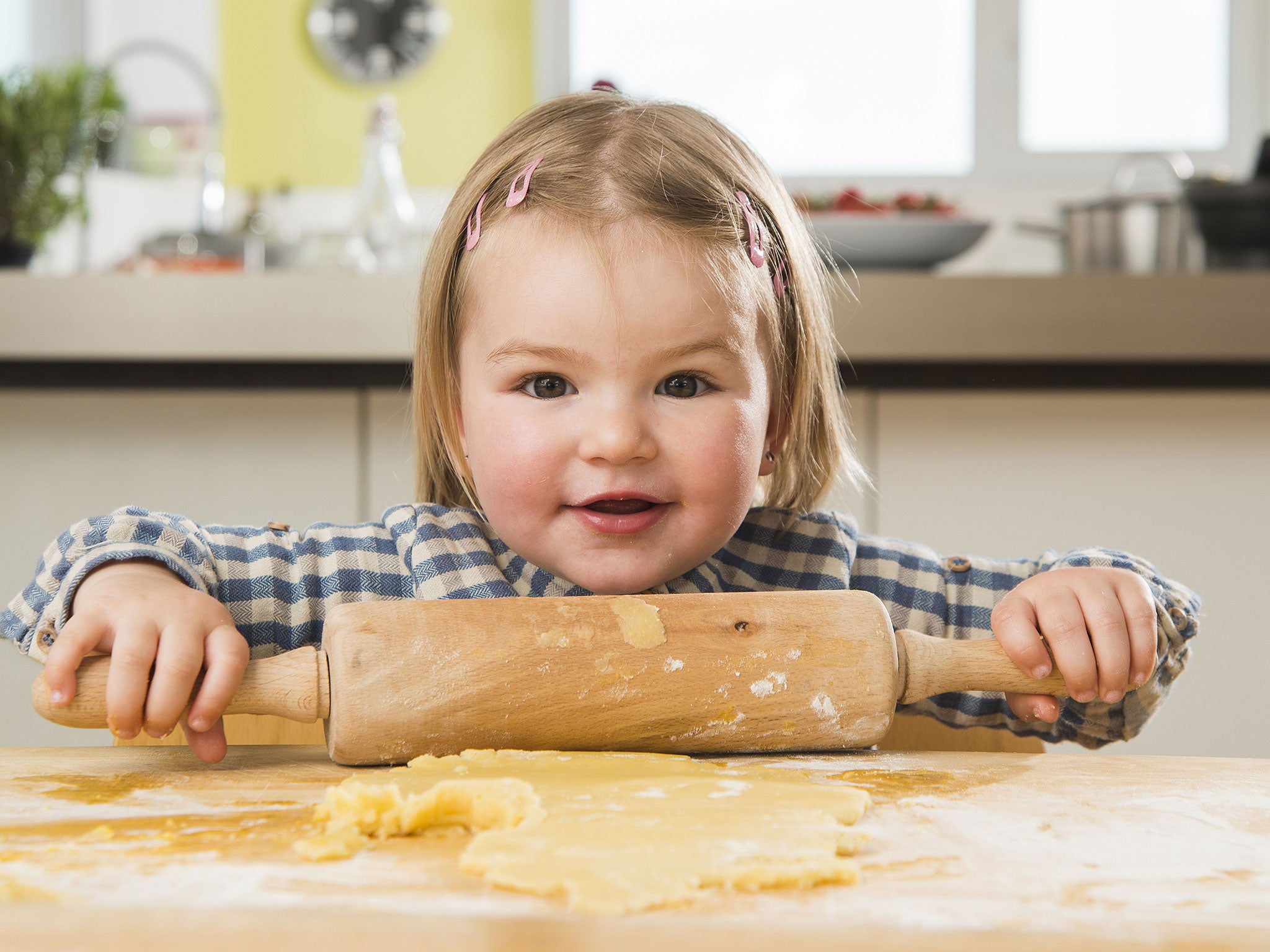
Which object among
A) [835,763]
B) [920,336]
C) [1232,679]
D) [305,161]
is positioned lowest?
[1232,679]

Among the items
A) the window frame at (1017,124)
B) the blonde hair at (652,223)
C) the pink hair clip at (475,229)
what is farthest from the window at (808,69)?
the pink hair clip at (475,229)

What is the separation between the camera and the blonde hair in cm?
81

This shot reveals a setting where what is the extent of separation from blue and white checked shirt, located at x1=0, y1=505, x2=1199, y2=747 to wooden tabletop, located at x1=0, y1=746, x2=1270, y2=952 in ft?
0.77

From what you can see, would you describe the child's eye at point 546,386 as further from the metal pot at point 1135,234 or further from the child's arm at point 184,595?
the metal pot at point 1135,234

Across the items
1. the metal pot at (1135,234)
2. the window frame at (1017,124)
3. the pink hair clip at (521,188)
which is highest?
the window frame at (1017,124)

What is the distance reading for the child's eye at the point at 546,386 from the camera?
2.54 feet

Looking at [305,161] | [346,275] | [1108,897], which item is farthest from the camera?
[305,161]

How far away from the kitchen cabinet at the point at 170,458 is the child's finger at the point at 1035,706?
38.8 inches

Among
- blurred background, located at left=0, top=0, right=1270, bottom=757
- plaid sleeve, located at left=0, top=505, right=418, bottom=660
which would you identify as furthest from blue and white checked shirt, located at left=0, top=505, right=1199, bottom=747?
blurred background, located at left=0, top=0, right=1270, bottom=757

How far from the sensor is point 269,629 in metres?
0.87

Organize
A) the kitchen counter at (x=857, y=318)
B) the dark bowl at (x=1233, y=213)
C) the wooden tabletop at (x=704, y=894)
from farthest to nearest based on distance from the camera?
the dark bowl at (x=1233, y=213) < the kitchen counter at (x=857, y=318) < the wooden tabletop at (x=704, y=894)

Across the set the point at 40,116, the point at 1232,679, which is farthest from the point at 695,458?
the point at 40,116

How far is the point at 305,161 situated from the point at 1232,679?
10.2 ft

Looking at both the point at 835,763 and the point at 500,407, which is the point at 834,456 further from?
the point at 835,763
